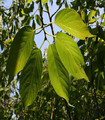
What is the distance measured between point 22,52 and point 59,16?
0.13m

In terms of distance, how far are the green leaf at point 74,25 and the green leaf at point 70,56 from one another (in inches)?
0.8

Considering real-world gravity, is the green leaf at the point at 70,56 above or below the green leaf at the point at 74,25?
below

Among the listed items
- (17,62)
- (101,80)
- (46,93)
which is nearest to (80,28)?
(17,62)

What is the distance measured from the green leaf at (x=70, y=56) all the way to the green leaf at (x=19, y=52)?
68mm

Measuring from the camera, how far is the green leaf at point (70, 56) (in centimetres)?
34

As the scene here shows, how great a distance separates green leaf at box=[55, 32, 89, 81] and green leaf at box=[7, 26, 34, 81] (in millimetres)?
68

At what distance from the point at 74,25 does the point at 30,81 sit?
158mm

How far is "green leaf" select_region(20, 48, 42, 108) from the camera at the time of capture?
1.05ft

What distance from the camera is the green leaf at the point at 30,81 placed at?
320 millimetres

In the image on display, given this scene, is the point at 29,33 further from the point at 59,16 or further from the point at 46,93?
the point at 46,93

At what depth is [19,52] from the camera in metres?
0.32

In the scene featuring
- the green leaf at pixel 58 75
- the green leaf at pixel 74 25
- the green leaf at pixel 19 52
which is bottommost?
the green leaf at pixel 58 75

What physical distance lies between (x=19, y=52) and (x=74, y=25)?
0.14 metres

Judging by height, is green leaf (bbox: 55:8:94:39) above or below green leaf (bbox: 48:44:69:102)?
above
